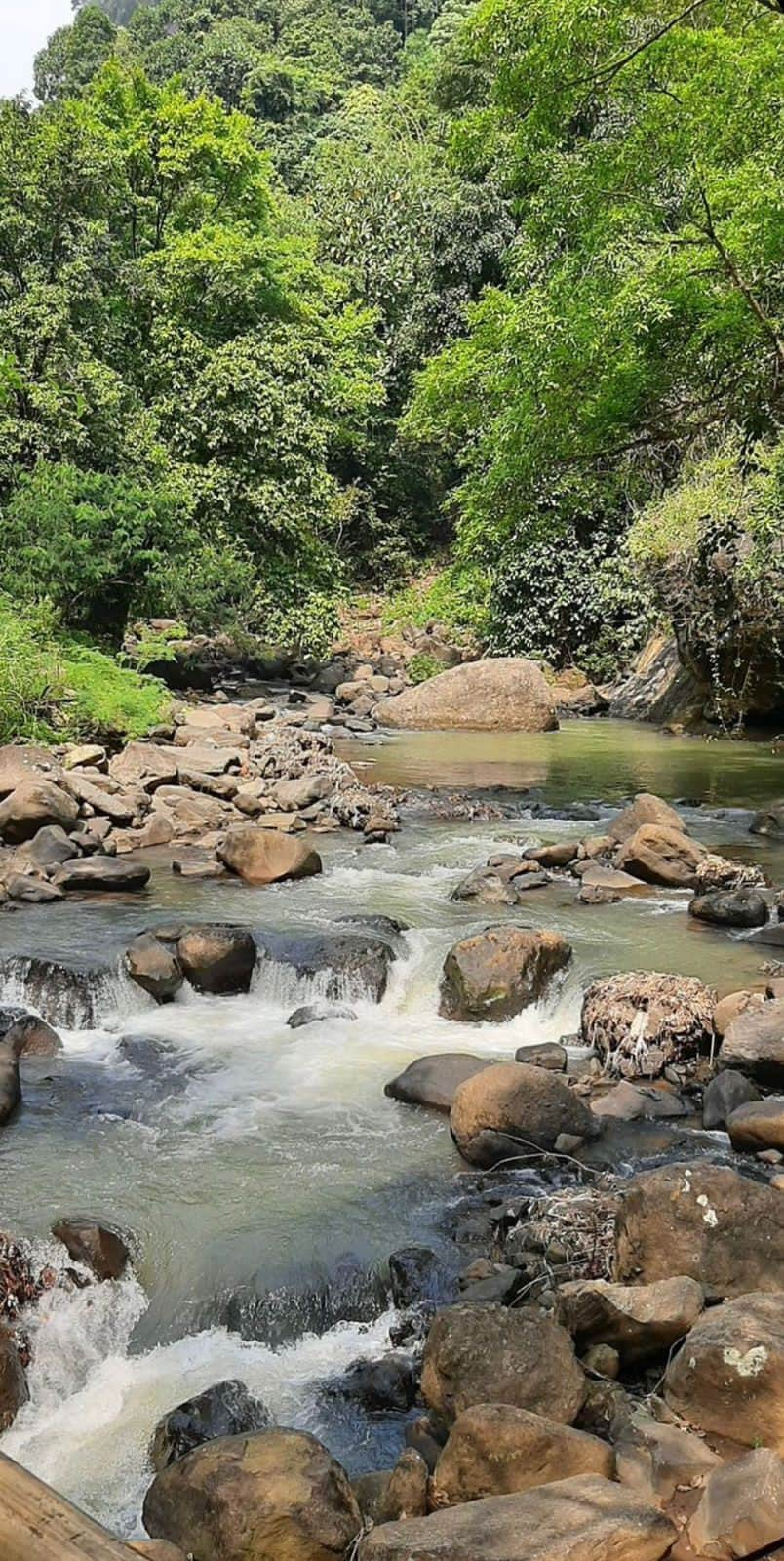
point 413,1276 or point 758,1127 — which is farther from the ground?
point 758,1127

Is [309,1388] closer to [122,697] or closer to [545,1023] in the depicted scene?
[545,1023]

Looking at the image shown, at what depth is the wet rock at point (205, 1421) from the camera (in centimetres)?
419

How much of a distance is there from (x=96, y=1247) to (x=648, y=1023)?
3.57 meters

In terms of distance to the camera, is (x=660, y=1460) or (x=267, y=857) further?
(x=267, y=857)

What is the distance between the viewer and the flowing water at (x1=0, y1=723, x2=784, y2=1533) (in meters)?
4.64

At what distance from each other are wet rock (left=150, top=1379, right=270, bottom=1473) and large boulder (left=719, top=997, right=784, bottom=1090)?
3455 mm

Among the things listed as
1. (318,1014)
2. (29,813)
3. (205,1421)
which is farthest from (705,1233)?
(29,813)

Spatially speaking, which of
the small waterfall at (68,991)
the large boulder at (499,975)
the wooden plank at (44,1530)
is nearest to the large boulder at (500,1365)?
the wooden plank at (44,1530)

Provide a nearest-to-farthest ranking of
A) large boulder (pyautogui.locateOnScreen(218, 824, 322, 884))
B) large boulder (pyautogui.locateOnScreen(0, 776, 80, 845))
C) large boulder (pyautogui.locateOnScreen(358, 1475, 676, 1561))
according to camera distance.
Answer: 1. large boulder (pyautogui.locateOnScreen(358, 1475, 676, 1561))
2. large boulder (pyautogui.locateOnScreen(218, 824, 322, 884))
3. large boulder (pyautogui.locateOnScreen(0, 776, 80, 845))

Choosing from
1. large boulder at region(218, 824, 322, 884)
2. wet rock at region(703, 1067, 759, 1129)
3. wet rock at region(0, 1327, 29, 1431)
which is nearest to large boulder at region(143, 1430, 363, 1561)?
wet rock at region(0, 1327, 29, 1431)

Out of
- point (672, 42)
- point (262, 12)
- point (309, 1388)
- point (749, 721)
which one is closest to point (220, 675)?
point (749, 721)

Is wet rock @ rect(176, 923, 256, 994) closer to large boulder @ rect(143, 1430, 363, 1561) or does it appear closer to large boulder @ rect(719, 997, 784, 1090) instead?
large boulder @ rect(719, 997, 784, 1090)

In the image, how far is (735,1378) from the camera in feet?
12.9

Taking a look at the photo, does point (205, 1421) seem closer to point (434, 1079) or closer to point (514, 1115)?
point (514, 1115)
